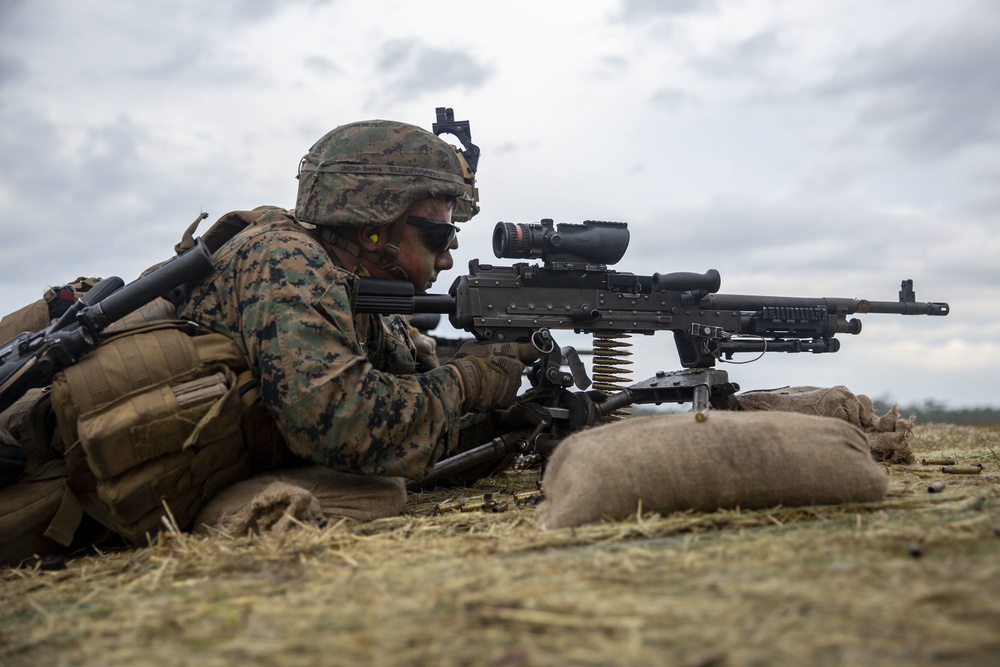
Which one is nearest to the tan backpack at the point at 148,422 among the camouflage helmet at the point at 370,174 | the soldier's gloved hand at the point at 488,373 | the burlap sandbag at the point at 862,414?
the camouflage helmet at the point at 370,174

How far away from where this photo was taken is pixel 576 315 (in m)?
5.49

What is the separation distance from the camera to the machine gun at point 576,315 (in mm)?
5188

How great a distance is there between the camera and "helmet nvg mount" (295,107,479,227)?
4660 millimetres

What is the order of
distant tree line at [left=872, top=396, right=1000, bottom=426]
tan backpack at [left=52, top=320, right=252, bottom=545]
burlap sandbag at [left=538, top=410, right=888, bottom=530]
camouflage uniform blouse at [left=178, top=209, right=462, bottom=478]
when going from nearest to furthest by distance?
burlap sandbag at [left=538, top=410, right=888, bottom=530], tan backpack at [left=52, top=320, right=252, bottom=545], camouflage uniform blouse at [left=178, top=209, right=462, bottom=478], distant tree line at [left=872, top=396, right=1000, bottom=426]

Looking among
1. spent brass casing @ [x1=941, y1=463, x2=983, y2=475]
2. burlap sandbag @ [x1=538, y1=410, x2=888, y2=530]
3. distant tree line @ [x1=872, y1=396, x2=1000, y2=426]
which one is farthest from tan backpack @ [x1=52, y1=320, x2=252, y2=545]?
distant tree line @ [x1=872, y1=396, x2=1000, y2=426]

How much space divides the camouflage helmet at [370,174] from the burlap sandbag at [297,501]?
1358mm

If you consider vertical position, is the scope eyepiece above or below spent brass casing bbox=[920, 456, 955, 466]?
above

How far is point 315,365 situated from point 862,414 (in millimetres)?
3631

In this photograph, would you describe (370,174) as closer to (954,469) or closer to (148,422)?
(148,422)

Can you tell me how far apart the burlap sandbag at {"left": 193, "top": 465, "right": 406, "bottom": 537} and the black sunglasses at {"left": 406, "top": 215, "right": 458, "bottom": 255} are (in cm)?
135

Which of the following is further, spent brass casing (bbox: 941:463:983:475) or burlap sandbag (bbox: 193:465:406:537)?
spent brass casing (bbox: 941:463:983:475)

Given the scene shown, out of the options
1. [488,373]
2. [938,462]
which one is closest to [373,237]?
[488,373]

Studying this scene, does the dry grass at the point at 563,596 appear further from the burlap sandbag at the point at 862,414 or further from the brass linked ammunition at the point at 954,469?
the burlap sandbag at the point at 862,414

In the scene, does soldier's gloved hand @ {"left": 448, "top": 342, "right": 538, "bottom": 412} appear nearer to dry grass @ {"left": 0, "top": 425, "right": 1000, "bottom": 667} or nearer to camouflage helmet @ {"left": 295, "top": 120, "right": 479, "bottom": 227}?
camouflage helmet @ {"left": 295, "top": 120, "right": 479, "bottom": 227}
